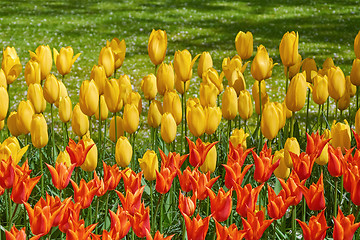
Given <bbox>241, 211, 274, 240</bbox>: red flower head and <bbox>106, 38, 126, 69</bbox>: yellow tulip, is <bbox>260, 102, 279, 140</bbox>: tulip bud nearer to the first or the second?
<bbox>241, 211, 274, 240</bbox>: red flower head

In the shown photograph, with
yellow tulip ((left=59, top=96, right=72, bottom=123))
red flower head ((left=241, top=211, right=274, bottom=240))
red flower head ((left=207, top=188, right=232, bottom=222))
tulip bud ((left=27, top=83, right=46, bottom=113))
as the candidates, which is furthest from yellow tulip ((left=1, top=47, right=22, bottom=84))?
red flower head ((left=241, top=211, right=274, bottom=240))

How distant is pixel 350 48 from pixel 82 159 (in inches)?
354

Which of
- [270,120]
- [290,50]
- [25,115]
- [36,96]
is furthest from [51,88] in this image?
[290,50]

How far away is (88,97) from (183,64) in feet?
2.26

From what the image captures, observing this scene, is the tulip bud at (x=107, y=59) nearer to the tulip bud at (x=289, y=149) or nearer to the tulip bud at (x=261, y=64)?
the tulip bud at (x=261, y=64)

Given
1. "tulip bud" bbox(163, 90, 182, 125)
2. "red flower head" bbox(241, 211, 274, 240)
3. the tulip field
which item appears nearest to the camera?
"red flower head" bbox(241, 211, 274, 240)

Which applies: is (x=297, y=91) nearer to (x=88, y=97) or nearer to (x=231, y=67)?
(x=231, y=67)

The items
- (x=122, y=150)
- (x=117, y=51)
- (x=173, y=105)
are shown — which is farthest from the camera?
(x=117, y=51)

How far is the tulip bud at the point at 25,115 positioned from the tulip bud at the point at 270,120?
1.20m

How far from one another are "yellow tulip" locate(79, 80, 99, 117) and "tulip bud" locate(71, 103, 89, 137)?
0.08 metres

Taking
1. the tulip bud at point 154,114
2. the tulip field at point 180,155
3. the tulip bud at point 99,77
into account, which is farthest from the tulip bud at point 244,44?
the tulip bud at point 99,77

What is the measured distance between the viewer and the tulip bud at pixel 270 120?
117 inches

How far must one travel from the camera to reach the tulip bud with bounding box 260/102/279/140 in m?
2.96

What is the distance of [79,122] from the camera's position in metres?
3.29
